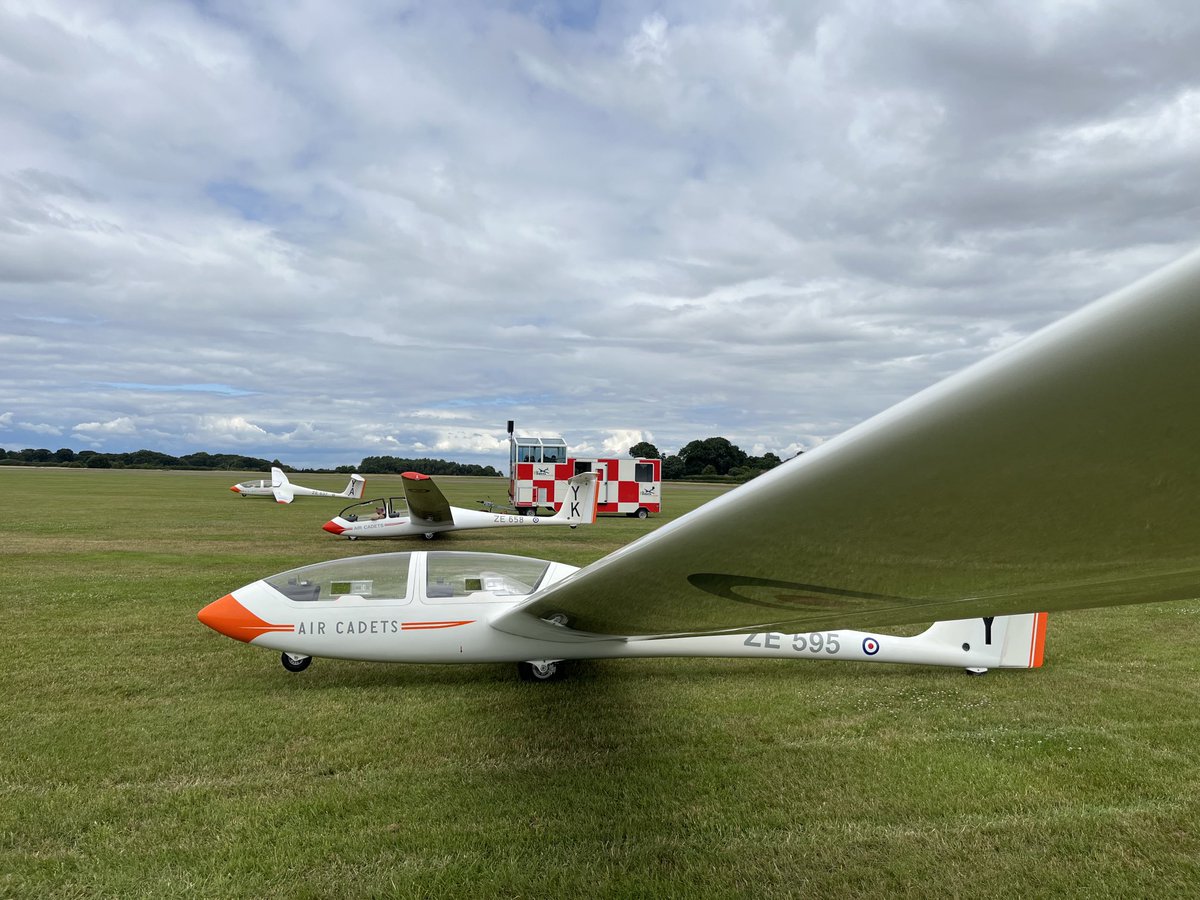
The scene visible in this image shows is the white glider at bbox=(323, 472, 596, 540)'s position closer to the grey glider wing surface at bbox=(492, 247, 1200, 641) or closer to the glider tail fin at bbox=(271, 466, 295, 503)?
the glider tail fin at bbox=(271, 466, 295, 503)

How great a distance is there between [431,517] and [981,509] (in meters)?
17.9

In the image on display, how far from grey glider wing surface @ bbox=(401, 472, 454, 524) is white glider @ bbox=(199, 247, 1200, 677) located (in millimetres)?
14145

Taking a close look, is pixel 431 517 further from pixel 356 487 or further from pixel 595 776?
pixel 595 776

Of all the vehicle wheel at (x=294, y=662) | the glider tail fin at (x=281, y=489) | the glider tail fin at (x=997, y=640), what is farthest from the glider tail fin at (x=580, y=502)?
the glider tail fin at (x=281, y=489)

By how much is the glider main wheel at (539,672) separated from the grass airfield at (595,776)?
10cm

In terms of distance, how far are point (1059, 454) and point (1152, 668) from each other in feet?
22.8

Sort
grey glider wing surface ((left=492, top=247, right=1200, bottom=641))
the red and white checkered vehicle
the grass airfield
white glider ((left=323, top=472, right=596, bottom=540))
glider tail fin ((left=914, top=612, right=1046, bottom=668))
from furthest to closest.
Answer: the red and white checkered vehicle
white glider ((left=323, top=472, right=596, bottom=540))
glider tail fin ((left=914, top=612, right=1046, bottom=668))
the grass airfield
grey glider wing surface ((left=492, top=247, right=1200, bottom=641))

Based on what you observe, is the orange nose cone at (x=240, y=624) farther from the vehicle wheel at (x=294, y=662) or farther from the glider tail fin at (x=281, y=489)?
the glider tail fin at (x=281, y=489)

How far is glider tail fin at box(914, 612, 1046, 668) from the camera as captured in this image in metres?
5.75

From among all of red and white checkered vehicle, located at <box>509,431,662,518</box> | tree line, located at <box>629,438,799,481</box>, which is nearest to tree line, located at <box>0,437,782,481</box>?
tree line, located at <box>629,438,799,481</box>

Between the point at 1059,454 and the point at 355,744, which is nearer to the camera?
the point at 1059,454

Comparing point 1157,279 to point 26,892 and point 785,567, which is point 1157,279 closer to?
point 785,567

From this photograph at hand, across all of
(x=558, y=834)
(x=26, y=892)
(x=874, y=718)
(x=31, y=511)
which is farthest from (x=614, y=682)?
(x=31, y=511)

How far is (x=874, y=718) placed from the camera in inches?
196
